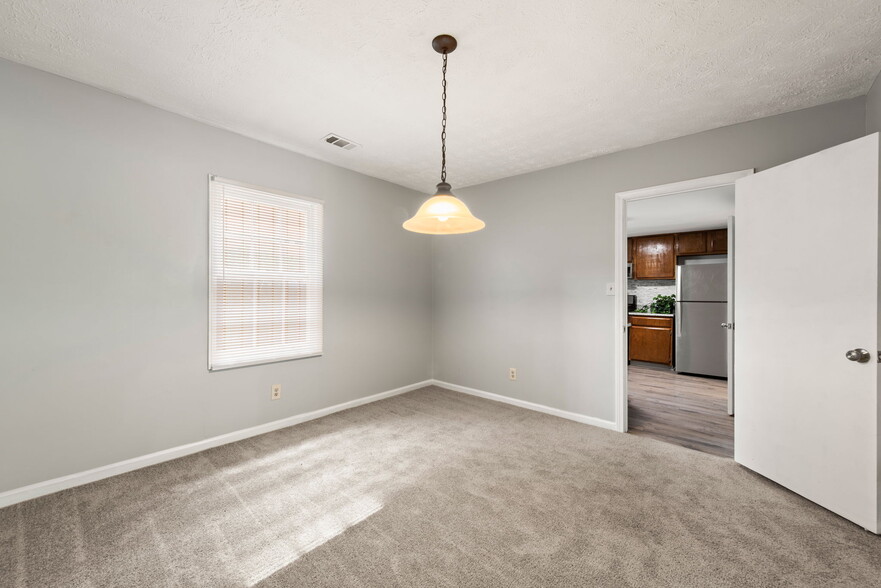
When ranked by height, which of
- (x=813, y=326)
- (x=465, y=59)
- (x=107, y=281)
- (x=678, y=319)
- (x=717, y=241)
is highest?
(x=465, y=59)

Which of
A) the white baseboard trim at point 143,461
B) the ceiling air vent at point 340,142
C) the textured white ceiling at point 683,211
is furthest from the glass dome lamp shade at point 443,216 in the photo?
the textured white ceiling at point 683,211

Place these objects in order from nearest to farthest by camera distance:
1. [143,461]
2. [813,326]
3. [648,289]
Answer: [813,326] < [143,461] < [648,289]

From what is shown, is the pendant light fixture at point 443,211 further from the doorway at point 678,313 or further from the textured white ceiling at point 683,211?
the textured white ceiling at point 683,211

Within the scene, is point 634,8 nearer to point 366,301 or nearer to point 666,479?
point 666,479

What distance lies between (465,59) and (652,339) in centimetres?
597

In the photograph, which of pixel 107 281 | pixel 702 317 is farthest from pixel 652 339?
pixel 107 281

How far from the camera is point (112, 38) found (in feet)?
6.09

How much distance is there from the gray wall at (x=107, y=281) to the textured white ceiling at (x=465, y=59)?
24 cm

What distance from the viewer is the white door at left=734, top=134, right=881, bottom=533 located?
1.89 meters

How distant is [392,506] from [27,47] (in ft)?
10.3

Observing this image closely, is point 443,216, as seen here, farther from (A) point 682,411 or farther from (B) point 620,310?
(A) point 682,411

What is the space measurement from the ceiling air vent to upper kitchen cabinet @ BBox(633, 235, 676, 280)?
5739 mm

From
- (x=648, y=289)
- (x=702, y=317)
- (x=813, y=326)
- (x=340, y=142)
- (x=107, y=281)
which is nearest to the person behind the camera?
(x=813, y=326)

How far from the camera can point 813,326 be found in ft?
6.93
